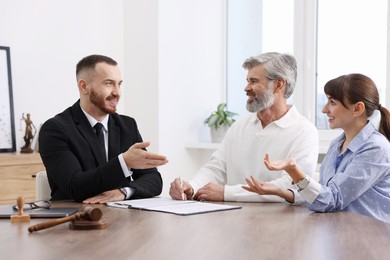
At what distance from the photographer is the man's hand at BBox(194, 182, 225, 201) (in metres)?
2.73

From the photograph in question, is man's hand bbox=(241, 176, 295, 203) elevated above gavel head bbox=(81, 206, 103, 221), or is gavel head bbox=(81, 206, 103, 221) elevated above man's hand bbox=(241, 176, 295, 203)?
gavel head bbox=(81, 206, 103, 221)

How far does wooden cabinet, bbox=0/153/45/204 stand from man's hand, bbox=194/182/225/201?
205 cm

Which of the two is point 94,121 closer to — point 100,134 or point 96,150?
point 100,134

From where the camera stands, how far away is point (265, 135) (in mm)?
3145

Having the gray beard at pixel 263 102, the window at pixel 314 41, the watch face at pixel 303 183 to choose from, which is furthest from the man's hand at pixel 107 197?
the window at pixel 314 41

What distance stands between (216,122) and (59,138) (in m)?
2.80

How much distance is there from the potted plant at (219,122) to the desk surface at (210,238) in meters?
3.25

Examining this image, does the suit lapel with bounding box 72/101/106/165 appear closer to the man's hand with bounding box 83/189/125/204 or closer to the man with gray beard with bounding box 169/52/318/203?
the man's hand with bounding box 83/189/125/204

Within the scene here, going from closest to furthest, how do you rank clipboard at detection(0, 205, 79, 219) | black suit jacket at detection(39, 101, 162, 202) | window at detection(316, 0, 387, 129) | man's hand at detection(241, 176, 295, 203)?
clipboard at detection(0, 205, 79, 219) < man's hand at detection(241, 176, 295, 203) < black suit jacket at detection(39, 101, 162, 202) < window at detection(316, 0, 387, 129)

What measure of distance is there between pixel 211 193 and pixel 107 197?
449 millimetres

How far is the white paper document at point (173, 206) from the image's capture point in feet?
7.60

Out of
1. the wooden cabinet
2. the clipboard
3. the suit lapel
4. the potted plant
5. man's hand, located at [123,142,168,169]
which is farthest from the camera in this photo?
the potted plant

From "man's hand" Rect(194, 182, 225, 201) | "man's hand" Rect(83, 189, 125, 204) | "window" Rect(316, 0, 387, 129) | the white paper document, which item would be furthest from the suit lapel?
"window" Rect(316, 0, 387, 129)

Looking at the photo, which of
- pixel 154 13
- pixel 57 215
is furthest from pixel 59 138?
pixel 154 13
